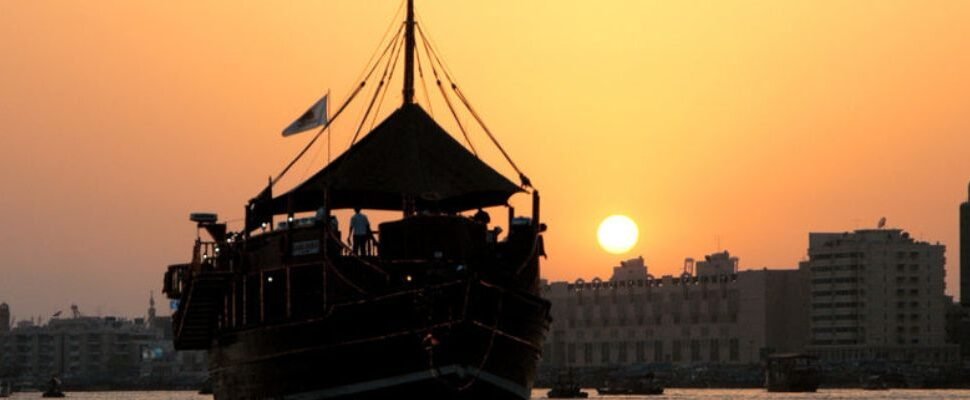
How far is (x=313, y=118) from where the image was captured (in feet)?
208

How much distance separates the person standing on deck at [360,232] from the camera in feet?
193

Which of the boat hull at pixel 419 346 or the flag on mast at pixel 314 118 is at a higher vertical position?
the flag on mast at pixel 314 118

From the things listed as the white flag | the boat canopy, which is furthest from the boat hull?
the white flag

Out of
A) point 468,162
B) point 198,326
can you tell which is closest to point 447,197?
point 468,162

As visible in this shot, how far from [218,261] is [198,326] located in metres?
2.07

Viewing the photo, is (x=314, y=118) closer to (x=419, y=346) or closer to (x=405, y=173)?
(x=405, y=173)

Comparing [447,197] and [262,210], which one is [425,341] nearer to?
[447,197]

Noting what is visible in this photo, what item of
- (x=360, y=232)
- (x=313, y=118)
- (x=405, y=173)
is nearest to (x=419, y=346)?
(x=360, y=232)

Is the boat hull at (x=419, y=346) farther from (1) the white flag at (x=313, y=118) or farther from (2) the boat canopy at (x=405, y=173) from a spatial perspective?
(1) the white flag at (x=313, y=118)

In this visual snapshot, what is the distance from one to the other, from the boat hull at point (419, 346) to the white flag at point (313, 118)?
7443 mm

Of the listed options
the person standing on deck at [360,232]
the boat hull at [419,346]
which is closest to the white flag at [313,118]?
the person standing on deck at [360,232]

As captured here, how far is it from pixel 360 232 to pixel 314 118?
5.72 meters

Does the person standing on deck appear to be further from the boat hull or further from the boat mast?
the boat mast

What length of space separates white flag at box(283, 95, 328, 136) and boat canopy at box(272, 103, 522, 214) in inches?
61.8
